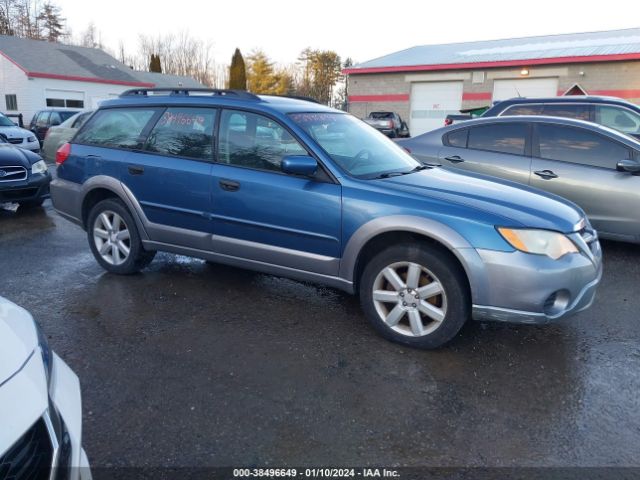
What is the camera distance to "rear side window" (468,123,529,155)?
5754 millimetres

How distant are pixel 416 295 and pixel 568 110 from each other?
20.4ft

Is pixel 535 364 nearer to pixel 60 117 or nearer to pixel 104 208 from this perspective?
pixel 104 208

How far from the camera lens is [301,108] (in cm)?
405

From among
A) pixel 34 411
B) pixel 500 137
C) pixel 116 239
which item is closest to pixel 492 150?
pixel 500 137

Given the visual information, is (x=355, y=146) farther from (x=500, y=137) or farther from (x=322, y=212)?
(x=500, y=137)

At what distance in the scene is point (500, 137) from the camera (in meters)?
5.88

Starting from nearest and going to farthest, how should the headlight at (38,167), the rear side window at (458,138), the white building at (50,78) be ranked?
1. the rear side window at (458,138)
2. the headlight at (38,167)
3. the white building at (50,78)

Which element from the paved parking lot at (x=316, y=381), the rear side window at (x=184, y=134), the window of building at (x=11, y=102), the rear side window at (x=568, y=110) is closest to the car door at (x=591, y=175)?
the paved parking lot at (x=316, y=381)

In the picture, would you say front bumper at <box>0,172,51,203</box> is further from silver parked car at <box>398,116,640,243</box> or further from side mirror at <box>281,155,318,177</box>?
silver parked car at <box>398,116,640,243</box>

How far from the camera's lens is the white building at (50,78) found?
2789 cm

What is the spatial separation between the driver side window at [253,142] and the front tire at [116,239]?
123 cm

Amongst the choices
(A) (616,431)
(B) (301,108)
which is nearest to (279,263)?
(B) (301,108)

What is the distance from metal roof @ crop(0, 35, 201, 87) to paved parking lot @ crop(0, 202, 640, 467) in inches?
1167

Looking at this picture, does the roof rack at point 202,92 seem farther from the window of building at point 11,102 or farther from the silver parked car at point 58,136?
the window of building at point 11,102
